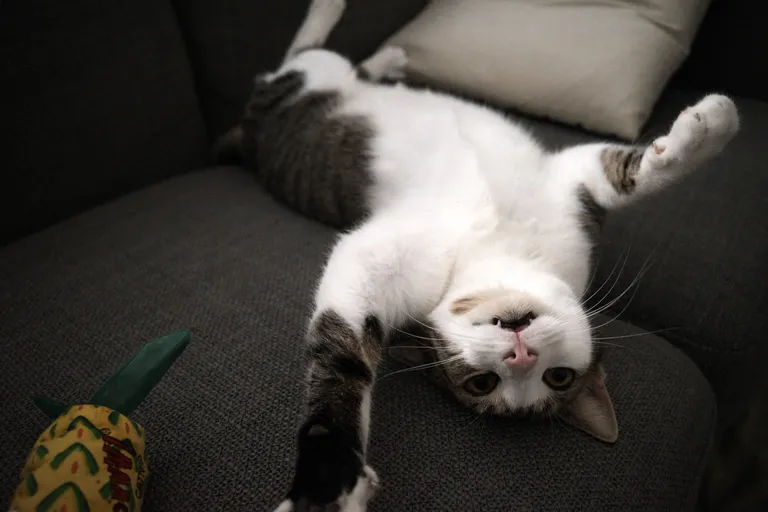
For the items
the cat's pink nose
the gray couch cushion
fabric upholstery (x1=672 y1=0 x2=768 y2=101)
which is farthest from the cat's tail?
fabric upholstery (x1=672 y1=0 x2=768 y2=101)

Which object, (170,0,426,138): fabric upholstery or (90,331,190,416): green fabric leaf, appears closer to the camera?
(90,331,190,416): green fabric leaf

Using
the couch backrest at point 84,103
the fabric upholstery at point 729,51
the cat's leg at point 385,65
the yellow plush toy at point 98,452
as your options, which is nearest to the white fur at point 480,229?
the yellow plush toy at point 98,452

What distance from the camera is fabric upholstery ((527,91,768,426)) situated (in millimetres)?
1211

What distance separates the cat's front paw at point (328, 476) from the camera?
64 centimetres

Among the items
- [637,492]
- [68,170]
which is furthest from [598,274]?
[68,170]

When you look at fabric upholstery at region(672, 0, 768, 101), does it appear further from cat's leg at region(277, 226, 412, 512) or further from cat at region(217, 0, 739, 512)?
cat's leg at region(277, 226, 412, 512)

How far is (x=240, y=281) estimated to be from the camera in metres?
1.12

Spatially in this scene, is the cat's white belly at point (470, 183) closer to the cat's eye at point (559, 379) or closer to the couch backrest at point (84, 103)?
the cat's eye at point (559, 379)

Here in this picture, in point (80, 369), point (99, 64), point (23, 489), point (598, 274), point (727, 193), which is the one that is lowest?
point (598, 274)

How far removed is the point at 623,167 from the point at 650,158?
81 millimetres

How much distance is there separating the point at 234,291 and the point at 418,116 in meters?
0.68

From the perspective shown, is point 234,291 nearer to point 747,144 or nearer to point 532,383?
point 532,383

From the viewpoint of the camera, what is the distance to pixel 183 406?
2.82 feet

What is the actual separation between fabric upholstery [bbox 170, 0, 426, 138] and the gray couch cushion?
22.7 inches
